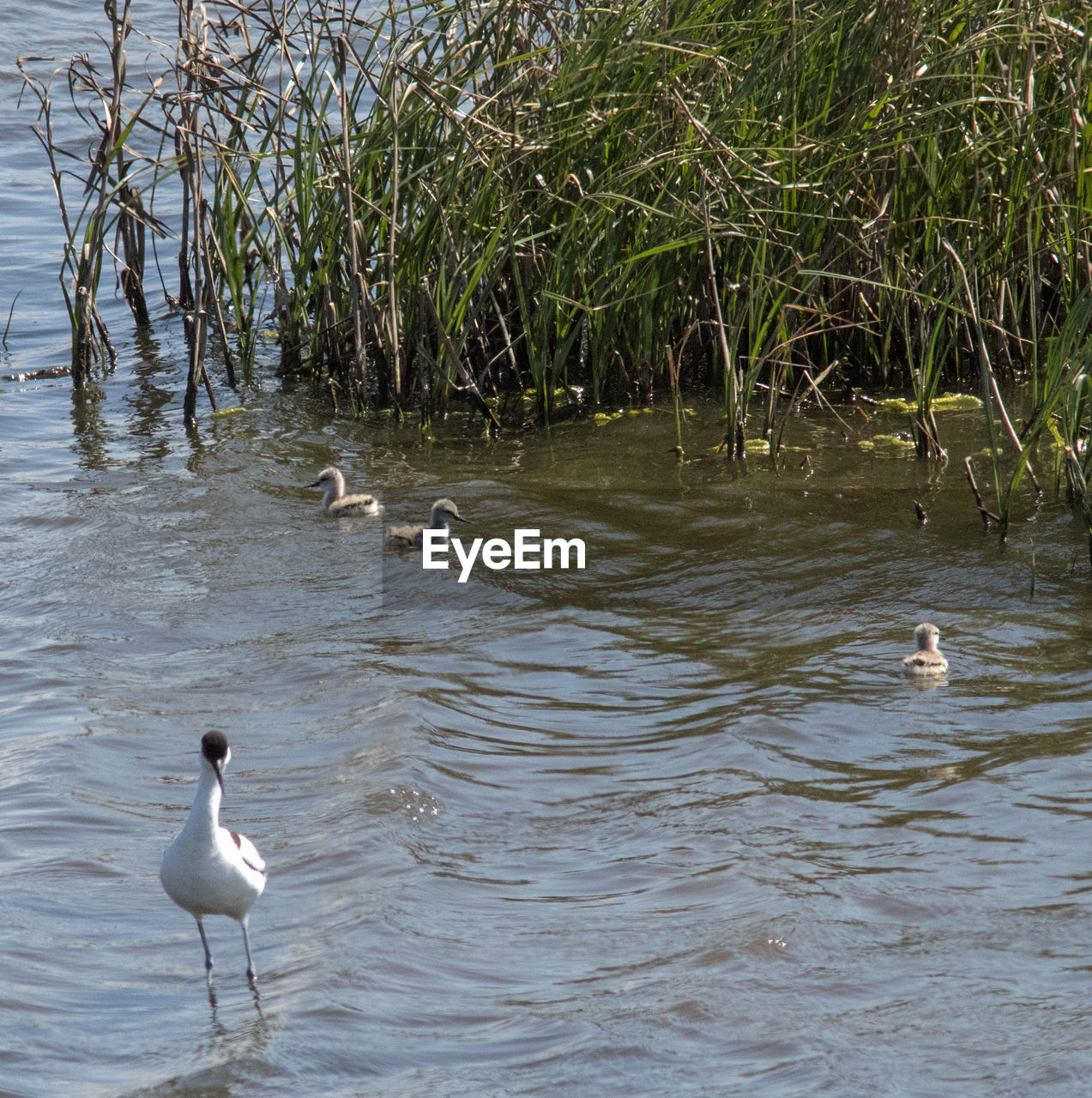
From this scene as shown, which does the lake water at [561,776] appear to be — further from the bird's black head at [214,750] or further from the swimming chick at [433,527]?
the bird's black head at [214,750]

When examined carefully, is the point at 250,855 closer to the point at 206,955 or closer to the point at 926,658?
the point at 206,955

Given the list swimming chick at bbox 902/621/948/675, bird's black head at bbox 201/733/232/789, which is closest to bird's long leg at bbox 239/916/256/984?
bird's black head at bbox 201/733/232/789

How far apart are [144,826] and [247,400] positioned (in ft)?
18.5

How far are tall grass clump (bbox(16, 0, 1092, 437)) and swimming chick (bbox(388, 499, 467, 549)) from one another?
3.99ft

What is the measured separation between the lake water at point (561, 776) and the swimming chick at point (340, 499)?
12 centimetres

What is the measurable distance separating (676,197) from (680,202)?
8 centimetres

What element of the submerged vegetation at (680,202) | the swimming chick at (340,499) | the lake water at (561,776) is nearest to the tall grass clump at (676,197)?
the submerged vegetation at (680,202)

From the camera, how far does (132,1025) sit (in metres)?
3.77

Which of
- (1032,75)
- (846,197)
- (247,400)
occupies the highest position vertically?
(1032,75)

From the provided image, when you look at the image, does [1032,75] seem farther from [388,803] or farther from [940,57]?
Result: [388,803]

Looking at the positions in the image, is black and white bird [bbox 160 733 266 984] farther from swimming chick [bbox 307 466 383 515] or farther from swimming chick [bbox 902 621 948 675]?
swimming chick [bbox 307 466 383 515]

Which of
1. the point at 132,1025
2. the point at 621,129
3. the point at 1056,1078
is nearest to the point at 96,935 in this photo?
the point at 132,1025

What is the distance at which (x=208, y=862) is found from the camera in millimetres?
3678

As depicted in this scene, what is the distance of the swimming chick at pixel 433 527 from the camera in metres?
7.48
